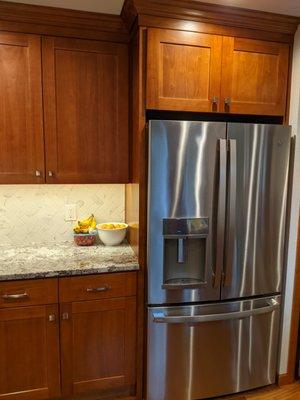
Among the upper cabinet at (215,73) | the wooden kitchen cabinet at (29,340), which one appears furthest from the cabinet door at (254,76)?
the wooden kitchen cabinet at (29,340)

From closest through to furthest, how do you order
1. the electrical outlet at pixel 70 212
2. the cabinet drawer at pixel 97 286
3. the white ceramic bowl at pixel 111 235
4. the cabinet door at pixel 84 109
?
1. the cabinet drawer at pixel 97 286
2. the cabinet door at pixel 84 109
3. the white ceramic bowl at pixel 111 235
4. the electrical outlet at pixel 70 212

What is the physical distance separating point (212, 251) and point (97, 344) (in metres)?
0.91

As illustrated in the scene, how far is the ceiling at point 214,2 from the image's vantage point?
1.71 metres

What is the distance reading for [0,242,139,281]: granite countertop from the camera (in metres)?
1.75

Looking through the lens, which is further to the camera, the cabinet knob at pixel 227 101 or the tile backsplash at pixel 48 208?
the tile backsplash at pixel 48 208

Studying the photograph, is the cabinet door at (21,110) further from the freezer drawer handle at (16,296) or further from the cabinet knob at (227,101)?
the cabinet knob at (227,101)

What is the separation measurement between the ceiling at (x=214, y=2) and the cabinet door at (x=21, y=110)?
0.24 m

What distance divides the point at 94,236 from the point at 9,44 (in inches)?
52.9

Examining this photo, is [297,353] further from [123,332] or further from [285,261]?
[123,332]

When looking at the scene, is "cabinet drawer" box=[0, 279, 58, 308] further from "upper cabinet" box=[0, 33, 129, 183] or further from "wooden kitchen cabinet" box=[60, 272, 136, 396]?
"upper cabinet" box=[0, 33, 129, 183]

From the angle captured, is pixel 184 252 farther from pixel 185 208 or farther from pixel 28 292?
pixel 28 292

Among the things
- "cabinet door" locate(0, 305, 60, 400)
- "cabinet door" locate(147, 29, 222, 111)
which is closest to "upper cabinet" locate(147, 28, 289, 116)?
"cabinet door" locate(147, 29, 222, 111)

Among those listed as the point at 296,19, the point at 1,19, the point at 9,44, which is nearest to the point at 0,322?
the point at 9,44

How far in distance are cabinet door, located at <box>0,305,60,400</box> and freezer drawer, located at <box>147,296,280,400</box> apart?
0.58 meters
